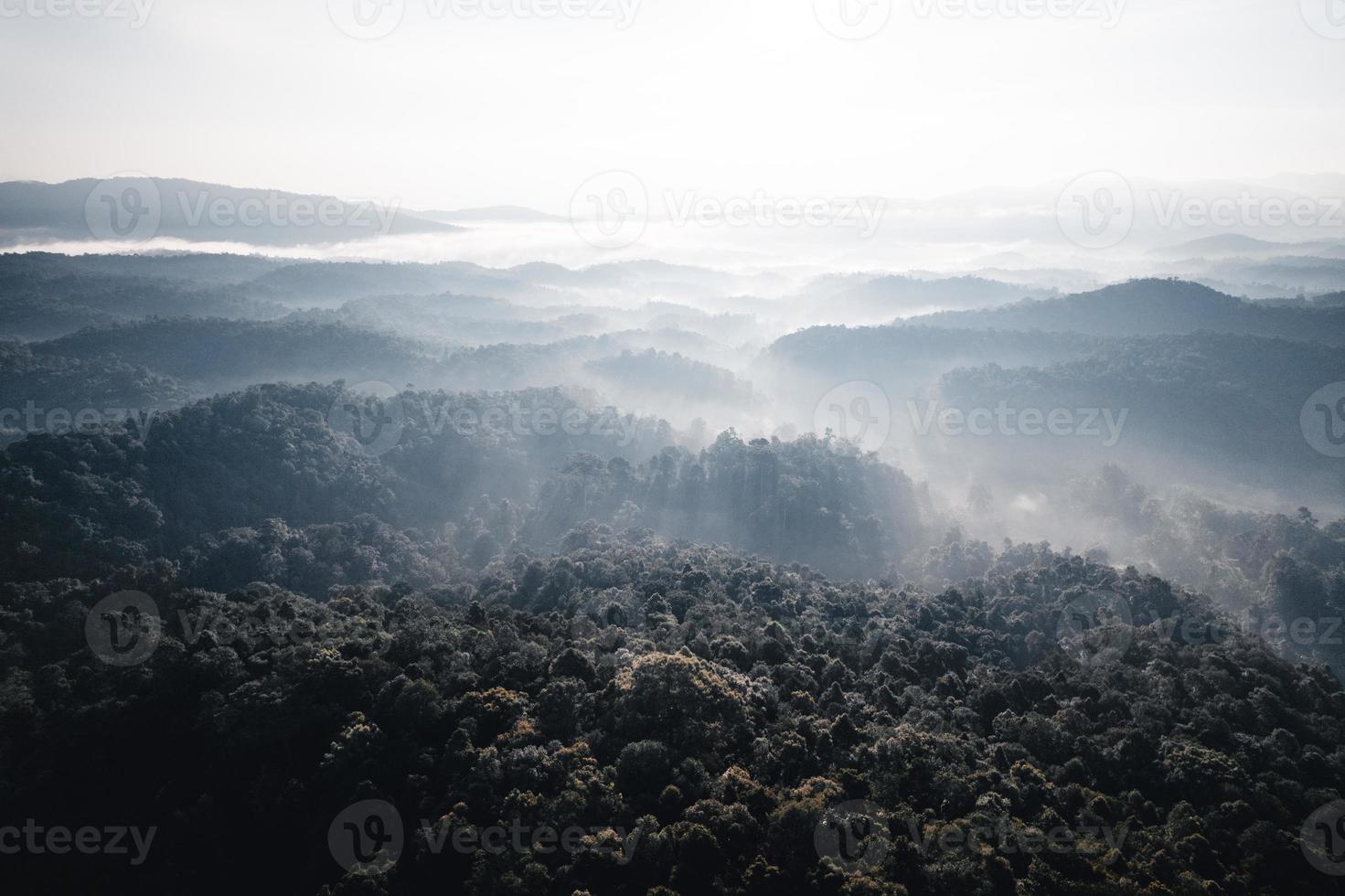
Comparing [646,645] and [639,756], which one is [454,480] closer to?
[646,645]

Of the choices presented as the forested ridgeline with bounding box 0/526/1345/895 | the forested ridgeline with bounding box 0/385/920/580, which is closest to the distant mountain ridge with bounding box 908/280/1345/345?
the forested ridgeline with bounding box 0/385/920/580

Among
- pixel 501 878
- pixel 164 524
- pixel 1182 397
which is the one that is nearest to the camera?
pixel 501 878

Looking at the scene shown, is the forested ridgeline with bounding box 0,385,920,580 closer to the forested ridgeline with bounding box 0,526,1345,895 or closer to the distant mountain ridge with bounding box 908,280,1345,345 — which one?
the forested ridgeline with bounding box 0,526,1345,895

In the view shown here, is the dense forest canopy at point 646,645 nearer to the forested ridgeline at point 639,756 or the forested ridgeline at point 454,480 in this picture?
the forested ridgeline at point 639,756

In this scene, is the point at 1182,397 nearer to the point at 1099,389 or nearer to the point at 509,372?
the point at 1099,389

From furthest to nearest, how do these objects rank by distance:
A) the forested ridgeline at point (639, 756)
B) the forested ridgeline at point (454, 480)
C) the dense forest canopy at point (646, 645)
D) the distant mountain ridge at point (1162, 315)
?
the distant mountain ridge at point (1162, 315), the forested ridgeline at point (454, 480), the dense forest canopy at point (646, 645), the forested ridgeline at point (639, 756)

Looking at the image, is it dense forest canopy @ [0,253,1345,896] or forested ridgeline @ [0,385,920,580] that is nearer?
dense forest canopy @ [0,253,1345,896]

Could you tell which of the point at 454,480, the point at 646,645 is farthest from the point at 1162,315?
the point at 646,645

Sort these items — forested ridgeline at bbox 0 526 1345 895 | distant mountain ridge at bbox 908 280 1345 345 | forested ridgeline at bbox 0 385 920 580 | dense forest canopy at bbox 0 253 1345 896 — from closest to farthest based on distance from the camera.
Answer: forested ridgeline at bbox 0 526 1345 895 < dense forest canopy at bbox 0 253 1345 896 < forested ridgeline at bbox 0 385 920 580 < distant mountain ridge at bbox 908 280 1345 345

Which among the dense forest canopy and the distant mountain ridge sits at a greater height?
the distant mountain ridge

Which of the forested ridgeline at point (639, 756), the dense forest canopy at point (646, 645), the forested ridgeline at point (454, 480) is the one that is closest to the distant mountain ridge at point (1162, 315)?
the dense forest canopy at point (646, 645)

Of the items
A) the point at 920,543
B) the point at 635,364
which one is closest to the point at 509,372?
the point at 635,364
